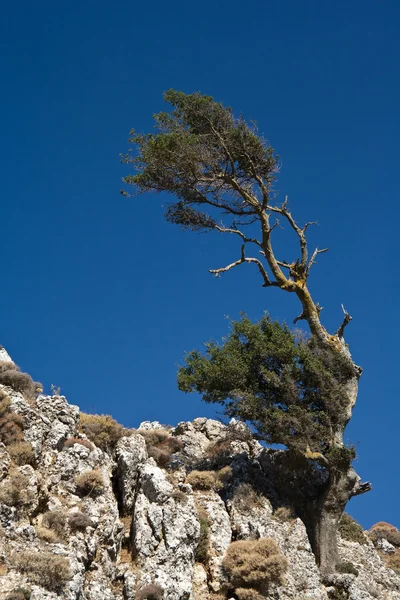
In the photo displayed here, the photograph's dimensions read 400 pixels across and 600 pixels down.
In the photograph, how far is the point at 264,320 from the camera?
33000 mm

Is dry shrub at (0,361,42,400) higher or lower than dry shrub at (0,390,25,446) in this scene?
higher

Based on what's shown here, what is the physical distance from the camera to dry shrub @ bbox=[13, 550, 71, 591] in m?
17.5

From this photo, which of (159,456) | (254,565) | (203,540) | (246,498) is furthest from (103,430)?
(254,565)

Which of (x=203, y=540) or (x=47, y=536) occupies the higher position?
(x=203, y=540)

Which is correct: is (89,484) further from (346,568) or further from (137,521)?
(346,568)

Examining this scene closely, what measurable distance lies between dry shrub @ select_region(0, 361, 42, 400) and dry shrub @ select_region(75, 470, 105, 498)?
4955mm

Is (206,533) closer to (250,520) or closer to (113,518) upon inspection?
(250,520)

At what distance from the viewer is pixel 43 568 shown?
57.9ft

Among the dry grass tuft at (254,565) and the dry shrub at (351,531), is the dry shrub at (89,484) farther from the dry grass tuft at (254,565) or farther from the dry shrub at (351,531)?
the dry shrub at (351,531)

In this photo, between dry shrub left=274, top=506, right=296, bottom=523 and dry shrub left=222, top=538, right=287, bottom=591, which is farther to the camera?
dry shrub left=274, top=506, right=296, bottom=523

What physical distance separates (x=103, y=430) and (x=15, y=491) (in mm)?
7402

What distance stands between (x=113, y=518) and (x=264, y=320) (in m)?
14.2

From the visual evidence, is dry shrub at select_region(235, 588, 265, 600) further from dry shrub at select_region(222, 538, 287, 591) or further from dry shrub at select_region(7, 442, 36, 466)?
dry shrub at select_region(7, 442, 36, 466)

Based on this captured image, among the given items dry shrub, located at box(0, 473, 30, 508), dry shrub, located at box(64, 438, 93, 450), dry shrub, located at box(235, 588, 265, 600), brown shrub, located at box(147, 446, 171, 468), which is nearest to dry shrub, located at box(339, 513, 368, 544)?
brown shrub, located at box(147, 446, 171, 468)
